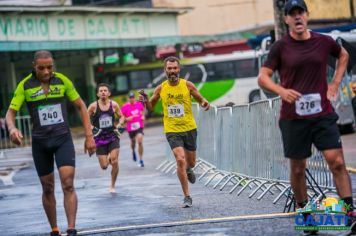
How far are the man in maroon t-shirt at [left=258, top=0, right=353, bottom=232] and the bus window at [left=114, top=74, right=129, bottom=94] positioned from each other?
4608 centimetres

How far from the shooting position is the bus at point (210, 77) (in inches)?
2068

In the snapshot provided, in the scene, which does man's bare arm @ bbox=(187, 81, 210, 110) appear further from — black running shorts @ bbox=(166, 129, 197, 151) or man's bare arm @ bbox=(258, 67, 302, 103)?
man's bare arm @ bbox=(258, 67, 302, 103)

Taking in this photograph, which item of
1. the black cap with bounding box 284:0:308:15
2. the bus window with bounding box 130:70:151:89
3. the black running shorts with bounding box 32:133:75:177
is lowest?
the black running shorts with bounding box 32:133:75:177

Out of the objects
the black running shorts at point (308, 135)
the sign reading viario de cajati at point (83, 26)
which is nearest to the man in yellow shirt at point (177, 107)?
the black running shorts at point (308, 135)

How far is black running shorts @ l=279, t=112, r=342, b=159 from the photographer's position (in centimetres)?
864

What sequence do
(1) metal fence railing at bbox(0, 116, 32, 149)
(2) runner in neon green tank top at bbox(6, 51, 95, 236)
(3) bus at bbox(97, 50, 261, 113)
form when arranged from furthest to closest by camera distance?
1. (3) bus at bbox(97, 50, 261, 113)
2. (1) metal fence railing at bbox(0, 116, 32, 149)
3. (2) runner in neon green tank top at bbox(6, 51, 95, 236)

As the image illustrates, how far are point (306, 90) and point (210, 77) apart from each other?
4496 cm

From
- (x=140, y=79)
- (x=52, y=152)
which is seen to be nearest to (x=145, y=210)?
(x=52, y=152)

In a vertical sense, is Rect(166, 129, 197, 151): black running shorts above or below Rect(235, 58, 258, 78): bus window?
below

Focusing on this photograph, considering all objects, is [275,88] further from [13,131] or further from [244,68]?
[244,68]

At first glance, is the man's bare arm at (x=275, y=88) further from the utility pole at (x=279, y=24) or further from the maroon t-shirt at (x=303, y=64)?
the utility pole at (x=279, y=24)

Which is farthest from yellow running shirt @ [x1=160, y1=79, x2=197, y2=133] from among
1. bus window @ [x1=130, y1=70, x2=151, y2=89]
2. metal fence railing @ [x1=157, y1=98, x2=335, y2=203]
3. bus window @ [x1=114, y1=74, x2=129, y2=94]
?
bus window @ [x1=130, y1=70, x2=151, y2=89]

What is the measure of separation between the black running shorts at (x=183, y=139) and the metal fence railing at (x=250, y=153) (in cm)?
99

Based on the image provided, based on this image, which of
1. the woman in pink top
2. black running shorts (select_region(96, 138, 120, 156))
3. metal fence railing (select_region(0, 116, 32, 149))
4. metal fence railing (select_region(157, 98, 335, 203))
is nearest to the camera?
metal fence railing (select_region(157, 98, 335, 203))
